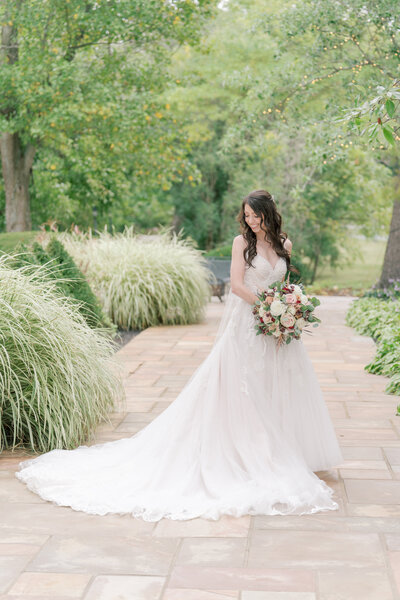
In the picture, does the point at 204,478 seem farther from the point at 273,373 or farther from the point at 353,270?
the point at 353,270

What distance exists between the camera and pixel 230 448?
439cm

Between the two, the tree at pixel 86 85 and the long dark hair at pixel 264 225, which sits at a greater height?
the tree at pixel 86 85

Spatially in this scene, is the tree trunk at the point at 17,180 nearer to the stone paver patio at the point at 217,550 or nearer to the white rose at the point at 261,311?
the stone paver patio at the point at 217,550

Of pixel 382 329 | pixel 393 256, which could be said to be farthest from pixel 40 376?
pixel 393 256

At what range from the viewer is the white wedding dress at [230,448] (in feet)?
13.5

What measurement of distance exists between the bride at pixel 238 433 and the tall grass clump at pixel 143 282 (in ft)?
21.9

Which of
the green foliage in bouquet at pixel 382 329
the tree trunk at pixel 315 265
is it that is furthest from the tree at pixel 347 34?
the tree trunk at pixel 315 265

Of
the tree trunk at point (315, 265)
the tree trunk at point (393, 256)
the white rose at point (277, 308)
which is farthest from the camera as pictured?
the tree trunk at point (315, 265)

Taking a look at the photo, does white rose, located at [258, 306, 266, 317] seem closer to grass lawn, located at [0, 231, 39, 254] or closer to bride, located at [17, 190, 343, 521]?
bride, located at [17, 190, 343, 521]

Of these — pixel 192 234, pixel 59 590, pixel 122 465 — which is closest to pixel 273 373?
pixel 122 465

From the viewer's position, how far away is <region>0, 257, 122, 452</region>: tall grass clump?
5.15 m

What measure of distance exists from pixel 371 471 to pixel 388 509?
70cm

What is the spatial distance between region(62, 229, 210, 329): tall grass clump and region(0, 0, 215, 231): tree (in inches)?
102

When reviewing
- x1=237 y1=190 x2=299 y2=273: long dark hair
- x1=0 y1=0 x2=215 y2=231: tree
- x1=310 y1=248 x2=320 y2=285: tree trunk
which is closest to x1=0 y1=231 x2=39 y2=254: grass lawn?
x1=0 y1=0 x2=215 y2=231: tree
